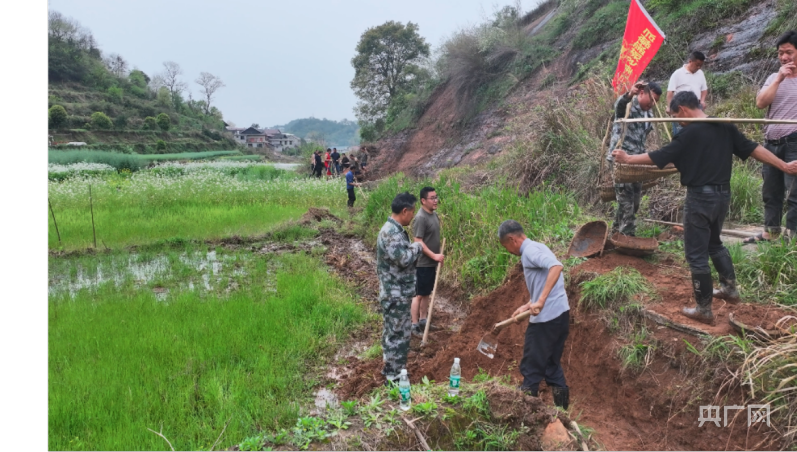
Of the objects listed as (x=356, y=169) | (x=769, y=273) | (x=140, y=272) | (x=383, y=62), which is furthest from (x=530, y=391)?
(x=383, y=62)

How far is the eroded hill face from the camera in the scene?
892 cm

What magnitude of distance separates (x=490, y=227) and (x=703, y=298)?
3.66 metres

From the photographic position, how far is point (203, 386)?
4.15m

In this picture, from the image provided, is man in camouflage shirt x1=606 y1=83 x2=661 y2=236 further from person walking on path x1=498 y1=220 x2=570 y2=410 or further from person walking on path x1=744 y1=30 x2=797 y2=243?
person walking on path x1=498 y1=220 x2=570 y2=410

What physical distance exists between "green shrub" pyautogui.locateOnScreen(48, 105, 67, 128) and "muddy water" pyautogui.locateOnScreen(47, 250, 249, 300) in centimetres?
3932

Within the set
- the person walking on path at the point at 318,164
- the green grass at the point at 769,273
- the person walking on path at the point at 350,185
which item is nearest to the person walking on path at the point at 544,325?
the green grass at the point at 769,273

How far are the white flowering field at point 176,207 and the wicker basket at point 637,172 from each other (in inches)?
354

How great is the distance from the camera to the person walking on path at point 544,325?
343 centimetres

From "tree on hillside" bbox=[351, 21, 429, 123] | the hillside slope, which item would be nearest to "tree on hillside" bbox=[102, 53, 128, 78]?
the hillside slope

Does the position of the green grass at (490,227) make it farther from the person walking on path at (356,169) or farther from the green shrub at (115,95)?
the green shrub at (115,95)

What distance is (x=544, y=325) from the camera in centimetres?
347

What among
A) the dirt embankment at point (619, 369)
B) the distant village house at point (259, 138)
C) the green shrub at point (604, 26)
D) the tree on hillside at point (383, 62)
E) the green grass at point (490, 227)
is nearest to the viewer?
the dirt embankment at point (619, 369)

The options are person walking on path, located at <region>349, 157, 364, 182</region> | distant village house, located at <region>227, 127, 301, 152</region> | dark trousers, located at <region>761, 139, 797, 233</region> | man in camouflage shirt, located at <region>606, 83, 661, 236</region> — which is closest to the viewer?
dark trousers, located at <region>761, 139, 797, 233</region>
